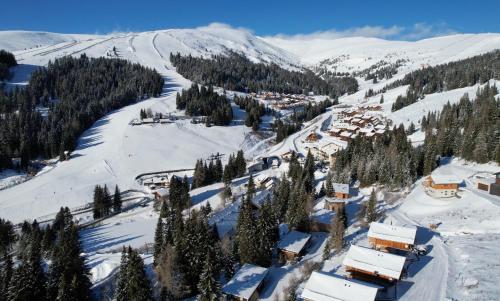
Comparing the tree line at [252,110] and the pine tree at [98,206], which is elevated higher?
the tree line at [252,110]

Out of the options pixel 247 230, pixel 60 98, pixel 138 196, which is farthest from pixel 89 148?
pixel 247 230

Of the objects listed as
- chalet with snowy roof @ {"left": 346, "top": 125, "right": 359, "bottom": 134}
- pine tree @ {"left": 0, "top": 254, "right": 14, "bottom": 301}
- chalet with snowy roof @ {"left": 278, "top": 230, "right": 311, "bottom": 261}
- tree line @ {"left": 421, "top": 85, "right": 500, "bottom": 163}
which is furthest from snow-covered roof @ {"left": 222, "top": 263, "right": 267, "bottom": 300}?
chalet with snowy roof @ {"left": 346, "top": 125, "right": 359, "bottom": 134}

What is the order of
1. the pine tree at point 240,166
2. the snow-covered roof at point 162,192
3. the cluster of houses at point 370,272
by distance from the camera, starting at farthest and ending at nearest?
1. the pine tree at point 240,166
2. the snow-covered roof at point 162,192
3. the cluster of houses at point 370,272

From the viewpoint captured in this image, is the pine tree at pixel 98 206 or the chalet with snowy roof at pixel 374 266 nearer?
the chalet with snowy roof at pixel 374 266

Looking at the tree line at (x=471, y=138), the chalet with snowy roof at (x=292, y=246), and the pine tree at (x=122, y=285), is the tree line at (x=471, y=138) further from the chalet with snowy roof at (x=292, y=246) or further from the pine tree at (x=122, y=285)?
the pine tree at (x=122, y=285)

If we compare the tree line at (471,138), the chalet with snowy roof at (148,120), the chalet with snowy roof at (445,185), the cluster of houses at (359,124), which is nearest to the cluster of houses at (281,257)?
the chalet with snowy roof at (445,185)

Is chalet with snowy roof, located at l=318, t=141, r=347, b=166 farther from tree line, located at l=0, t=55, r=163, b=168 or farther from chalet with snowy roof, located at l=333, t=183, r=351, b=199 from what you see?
tree line, located at l=0, t=55, r=163, b=168

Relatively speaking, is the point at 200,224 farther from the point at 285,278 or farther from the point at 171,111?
the point at 171,111
